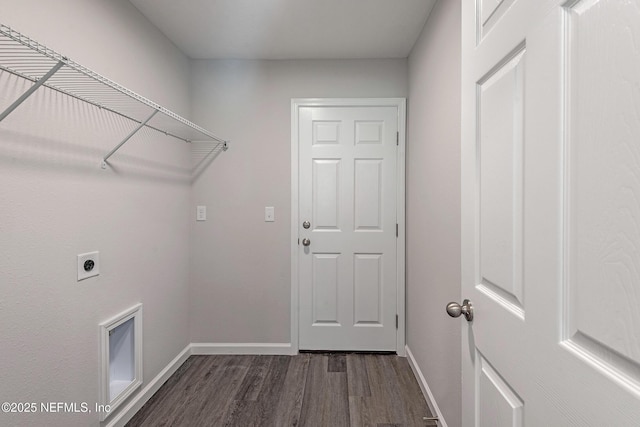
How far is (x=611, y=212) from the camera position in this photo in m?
0.46

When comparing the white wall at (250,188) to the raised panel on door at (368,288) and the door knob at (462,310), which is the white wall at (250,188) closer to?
the raised panel on door at (368,288)

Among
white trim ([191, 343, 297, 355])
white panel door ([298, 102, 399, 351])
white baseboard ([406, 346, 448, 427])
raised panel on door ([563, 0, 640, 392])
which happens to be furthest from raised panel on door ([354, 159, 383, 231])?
raised panel on door ([563, 0, 640, 392])

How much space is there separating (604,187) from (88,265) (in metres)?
1.89

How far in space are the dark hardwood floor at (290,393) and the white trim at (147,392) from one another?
1.3 inches

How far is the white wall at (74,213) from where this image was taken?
3.93ft

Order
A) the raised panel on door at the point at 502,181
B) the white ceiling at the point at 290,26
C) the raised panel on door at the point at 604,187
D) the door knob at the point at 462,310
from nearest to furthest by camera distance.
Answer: the raised panel on door at the point at 604,187, the raised panel on door at the point at 502,181, the door knob at the point at 462,310, the white ceiling at the point at 290,26

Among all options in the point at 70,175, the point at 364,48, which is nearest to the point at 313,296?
the point at 70,175

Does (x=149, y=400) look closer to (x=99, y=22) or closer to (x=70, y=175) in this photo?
(x=70, y=175)

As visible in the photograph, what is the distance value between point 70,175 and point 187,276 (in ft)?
4.39

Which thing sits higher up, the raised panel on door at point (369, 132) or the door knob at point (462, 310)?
the raised panel on door at point (369, 132)

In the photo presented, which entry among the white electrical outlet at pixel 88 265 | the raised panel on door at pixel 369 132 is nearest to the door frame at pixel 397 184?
the raised panel on door at pixel 369 132

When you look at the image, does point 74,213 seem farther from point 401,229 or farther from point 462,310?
point 401,229

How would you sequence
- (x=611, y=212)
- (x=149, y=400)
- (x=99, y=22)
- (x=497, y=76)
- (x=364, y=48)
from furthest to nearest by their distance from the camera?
(x=364, y=48), (x=149, y=400), (x=99, y=22), (x=497, y=76), (x=611, y=212)

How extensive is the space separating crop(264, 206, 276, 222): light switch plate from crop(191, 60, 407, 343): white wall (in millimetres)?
34
